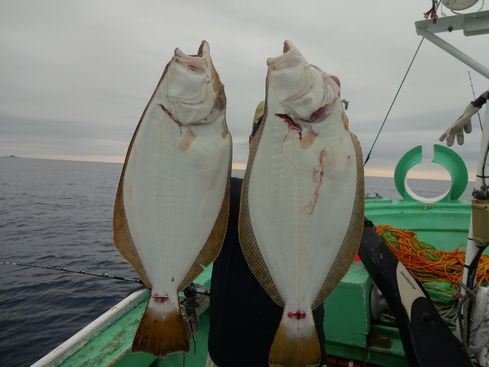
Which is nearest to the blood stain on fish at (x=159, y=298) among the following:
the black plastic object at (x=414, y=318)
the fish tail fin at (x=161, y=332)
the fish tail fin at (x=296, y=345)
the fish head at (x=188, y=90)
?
the fish tail fin at (x=161, y=332)

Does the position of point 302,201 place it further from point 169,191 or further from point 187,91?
point 187,91

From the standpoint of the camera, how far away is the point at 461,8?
291cm

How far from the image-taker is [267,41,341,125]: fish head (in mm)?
1470

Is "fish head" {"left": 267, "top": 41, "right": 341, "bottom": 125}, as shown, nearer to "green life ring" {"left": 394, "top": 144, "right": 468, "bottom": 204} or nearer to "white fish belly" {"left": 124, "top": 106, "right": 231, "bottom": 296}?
"white fish belly" {"left": 124, "top": 106, "right": 231, "bottom": 296}

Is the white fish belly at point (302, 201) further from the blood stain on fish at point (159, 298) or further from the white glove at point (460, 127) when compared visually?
the white glove at point (460, 127)

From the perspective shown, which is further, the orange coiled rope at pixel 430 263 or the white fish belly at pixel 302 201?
the orange coiled rope at pixel 430 263

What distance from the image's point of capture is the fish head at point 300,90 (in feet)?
4.82

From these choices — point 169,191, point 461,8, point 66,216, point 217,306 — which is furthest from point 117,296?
point 66,216

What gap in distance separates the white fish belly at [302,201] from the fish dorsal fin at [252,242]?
0.08 feet

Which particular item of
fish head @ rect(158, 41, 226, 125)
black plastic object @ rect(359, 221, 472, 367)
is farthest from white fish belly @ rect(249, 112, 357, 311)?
black plastic object @ rect(359, 221, 472, 367)

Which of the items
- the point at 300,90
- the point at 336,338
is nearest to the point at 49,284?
the point at 336,338

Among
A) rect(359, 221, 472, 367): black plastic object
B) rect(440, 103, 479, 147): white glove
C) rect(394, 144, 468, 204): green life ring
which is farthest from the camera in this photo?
rect(394, 144, 468, 204): green life ring

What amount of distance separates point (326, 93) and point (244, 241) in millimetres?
765

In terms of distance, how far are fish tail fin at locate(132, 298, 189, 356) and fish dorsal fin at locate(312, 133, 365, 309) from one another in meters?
0.63
